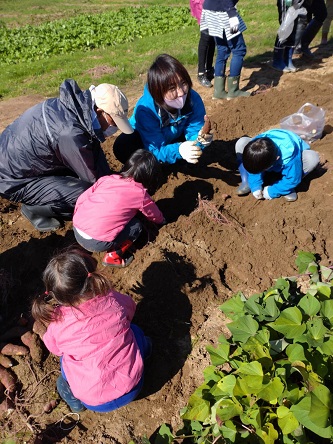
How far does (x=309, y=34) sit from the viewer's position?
629cm

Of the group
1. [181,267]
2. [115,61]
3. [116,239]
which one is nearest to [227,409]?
[181,267]

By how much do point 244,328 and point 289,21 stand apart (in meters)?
5.09

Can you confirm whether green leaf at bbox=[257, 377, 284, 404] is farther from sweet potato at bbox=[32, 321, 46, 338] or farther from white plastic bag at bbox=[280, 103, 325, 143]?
white plastic bag at bbox=[280, 103, 325, 143]

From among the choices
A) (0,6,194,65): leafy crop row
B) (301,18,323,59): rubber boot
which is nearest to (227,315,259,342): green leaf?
(301,18,323,59): rubber boot

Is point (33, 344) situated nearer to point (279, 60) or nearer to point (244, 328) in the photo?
point (244, 328)

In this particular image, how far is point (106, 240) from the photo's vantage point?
3.02 m

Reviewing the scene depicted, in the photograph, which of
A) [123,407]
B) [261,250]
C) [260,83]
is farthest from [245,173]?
[260,83]

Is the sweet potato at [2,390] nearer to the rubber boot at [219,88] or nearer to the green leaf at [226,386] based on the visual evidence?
the green leaf at [226,386]

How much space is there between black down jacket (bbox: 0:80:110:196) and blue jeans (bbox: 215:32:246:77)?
2.55 m

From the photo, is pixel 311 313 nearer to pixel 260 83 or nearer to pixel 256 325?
pixel 256 325

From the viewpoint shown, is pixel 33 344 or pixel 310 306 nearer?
pixel 310 306

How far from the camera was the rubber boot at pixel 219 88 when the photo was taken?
5156 mm

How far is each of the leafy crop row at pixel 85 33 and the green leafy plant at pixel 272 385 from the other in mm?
9051

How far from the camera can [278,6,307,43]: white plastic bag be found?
220 inches
